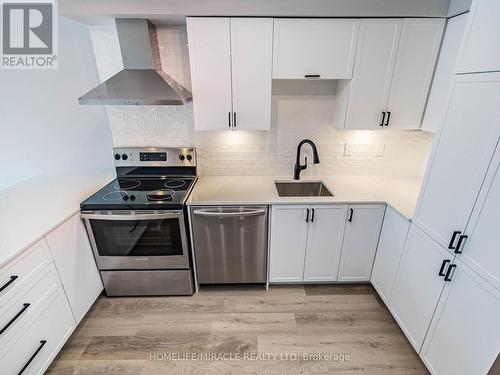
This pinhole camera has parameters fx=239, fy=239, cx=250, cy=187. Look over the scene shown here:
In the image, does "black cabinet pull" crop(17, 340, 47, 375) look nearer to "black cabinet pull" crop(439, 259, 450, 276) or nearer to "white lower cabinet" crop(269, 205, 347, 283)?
"white lower cabinet" crop(269, 205, 347, 283)

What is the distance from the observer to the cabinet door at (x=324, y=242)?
6.39ft

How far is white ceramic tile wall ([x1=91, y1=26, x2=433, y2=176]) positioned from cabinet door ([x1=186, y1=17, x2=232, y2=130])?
1.05ft

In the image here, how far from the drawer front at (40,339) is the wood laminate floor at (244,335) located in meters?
0.21

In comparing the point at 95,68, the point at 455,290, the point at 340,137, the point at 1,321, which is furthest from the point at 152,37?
the point at 455,290

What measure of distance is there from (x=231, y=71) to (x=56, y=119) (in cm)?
177

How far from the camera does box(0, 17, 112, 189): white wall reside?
82.7 inches

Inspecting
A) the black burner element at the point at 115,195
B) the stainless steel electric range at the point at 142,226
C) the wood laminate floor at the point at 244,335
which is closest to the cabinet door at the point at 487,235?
the wood laminate floor at the point at 244,335

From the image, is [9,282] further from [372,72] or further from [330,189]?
[372,72]

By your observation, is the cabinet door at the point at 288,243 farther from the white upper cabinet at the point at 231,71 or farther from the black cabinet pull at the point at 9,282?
the black cabinet pull at the point at 9,282

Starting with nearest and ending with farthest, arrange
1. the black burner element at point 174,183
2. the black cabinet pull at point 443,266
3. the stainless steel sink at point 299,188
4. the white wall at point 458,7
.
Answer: the black cabinet pull at point 443,266
the white wall at point 458,7
the black burner element at point 174,183
the stainless steel sink at point 299,188

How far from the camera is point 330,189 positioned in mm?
2137

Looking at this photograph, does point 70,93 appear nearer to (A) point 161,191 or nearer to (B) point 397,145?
(A) point 161,191

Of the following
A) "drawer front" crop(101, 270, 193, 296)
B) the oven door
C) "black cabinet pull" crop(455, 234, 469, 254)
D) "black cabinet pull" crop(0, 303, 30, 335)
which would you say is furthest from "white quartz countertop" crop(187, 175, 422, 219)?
"black cabinet pull" crop(0, 303, 30, 335)

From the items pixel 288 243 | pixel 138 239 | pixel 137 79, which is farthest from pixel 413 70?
pixel 138 239
